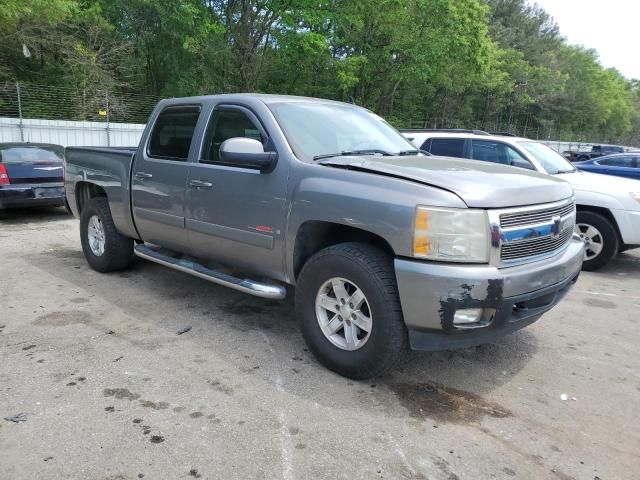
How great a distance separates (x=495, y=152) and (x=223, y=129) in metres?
4.71

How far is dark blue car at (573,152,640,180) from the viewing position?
12.1 metres

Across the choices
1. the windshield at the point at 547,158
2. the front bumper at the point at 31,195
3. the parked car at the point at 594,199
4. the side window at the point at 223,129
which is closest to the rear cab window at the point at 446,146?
the parked car at the point at 594,199

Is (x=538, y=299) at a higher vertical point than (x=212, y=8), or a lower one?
lower

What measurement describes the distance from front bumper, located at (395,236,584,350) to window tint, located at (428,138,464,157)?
4992mm

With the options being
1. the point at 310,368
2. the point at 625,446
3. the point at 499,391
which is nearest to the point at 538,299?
the point at 499,391

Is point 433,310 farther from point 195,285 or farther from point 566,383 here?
point 195,285

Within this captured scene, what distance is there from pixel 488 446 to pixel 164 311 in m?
3.11

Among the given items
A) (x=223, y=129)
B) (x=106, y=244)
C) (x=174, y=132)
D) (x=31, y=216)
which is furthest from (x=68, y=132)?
(x=223, y=129)

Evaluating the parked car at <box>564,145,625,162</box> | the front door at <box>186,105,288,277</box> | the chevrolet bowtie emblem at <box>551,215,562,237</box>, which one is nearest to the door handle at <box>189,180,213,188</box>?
the front door at <box>186,105,288,277</box>

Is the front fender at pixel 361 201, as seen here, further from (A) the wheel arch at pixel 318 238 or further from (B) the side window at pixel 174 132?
(B) the side window at pixel 174 132

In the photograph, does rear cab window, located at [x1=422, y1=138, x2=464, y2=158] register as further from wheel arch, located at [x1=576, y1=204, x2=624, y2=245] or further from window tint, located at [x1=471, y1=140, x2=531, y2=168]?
wheel arch, located at [x1=576, y1=204, x2=624, y2=245]

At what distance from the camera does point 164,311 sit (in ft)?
15.6

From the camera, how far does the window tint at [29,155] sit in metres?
9.09

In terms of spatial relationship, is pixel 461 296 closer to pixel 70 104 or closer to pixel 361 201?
pixel 361 201
